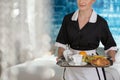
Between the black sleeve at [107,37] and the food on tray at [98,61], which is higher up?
the black sleeve at [107,37]

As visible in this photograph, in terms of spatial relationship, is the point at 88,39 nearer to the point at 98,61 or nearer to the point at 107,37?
the point at 107,37

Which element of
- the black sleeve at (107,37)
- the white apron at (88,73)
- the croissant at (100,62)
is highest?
the black sleeve at (107,37)

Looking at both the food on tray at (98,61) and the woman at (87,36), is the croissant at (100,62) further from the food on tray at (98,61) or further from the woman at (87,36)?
the woman at (87,36)

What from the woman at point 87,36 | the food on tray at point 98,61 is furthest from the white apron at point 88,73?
the food on tray at point 98,61

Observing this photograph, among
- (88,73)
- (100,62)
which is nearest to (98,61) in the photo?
(100,62)

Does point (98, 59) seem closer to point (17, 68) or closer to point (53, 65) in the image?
point (53, 65)

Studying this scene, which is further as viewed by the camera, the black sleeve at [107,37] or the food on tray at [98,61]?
the black sleeve at [107,37]

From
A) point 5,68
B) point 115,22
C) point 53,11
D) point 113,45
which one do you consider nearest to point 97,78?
point 113,45

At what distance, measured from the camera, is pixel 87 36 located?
133 cm

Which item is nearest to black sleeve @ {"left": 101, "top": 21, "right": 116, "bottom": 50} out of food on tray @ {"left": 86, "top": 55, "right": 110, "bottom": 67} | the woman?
the woman

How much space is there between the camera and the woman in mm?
1329

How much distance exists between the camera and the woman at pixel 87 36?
4.36 ft

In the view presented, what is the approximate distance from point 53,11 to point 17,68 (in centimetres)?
55

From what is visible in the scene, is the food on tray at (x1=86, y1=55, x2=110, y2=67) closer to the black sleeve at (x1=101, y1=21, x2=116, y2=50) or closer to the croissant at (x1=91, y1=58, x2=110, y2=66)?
the croissant at (x1=91, y1=58, x2=110, y2=66)
